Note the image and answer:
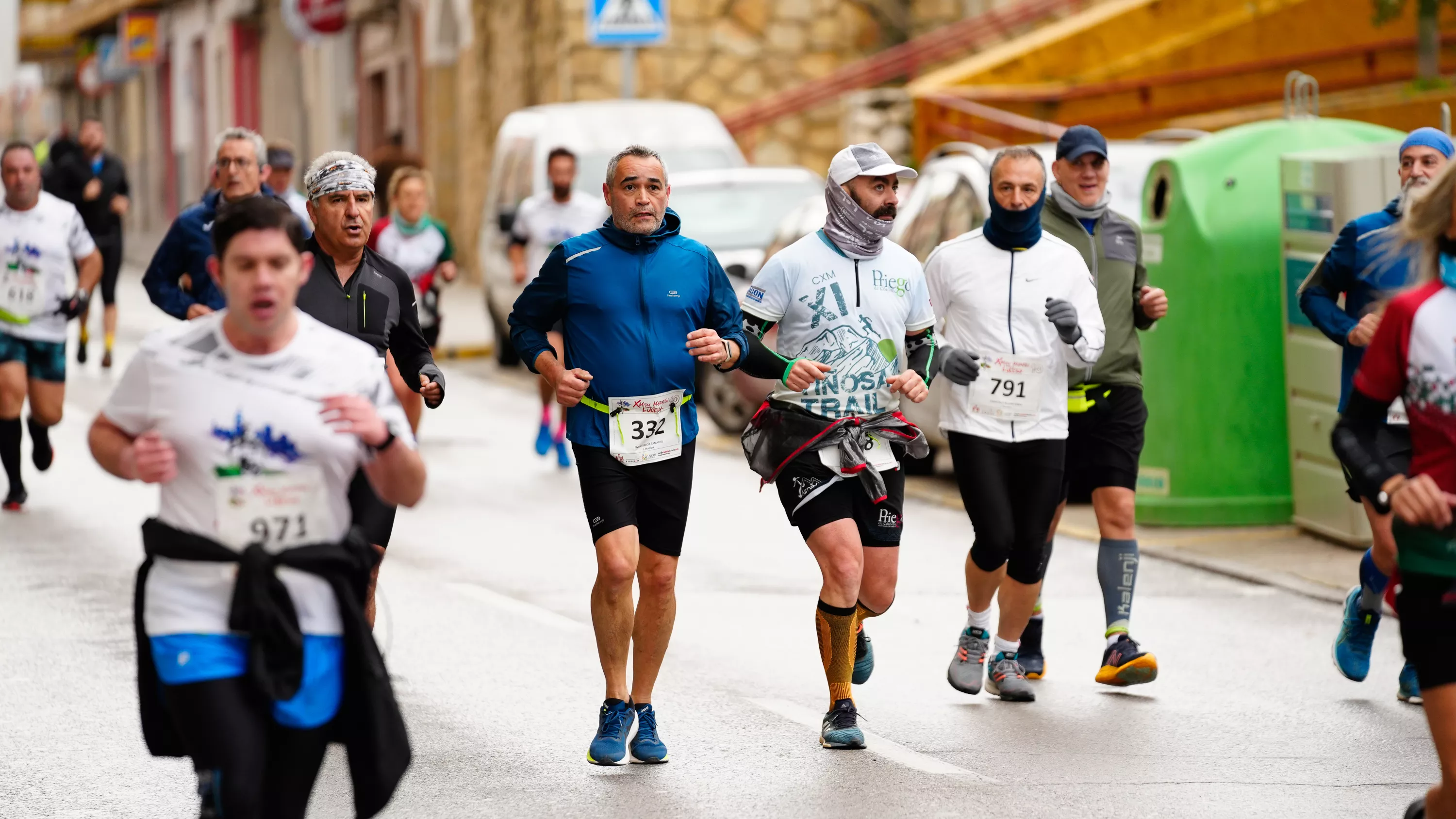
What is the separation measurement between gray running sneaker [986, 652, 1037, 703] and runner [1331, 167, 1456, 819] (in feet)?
9.76

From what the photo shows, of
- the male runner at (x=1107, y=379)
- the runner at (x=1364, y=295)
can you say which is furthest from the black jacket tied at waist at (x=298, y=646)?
the runner at (x=1364, y=295)

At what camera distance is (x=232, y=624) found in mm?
4520

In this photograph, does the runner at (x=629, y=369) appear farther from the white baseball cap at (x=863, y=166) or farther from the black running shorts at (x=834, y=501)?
the white baseball cap at (x=863, y=166)

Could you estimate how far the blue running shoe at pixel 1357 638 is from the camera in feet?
25.6

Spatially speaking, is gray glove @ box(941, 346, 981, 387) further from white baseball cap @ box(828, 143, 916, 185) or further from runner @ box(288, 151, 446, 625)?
runner @ box(288, 151, 446, 625)

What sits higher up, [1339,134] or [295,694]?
[1339,134]

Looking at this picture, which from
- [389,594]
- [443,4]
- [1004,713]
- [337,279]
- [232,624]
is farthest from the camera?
[443,4]

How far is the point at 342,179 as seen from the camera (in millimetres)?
6930

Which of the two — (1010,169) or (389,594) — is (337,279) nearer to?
(1010,169)

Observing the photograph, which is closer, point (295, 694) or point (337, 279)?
point (295, 694)

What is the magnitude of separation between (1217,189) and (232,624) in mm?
8072

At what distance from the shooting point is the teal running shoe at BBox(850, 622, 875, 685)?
7.29 meters

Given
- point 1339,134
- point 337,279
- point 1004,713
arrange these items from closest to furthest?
point 337,279, point 1004,713, point 1339,134

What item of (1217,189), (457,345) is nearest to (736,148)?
(457,345)
